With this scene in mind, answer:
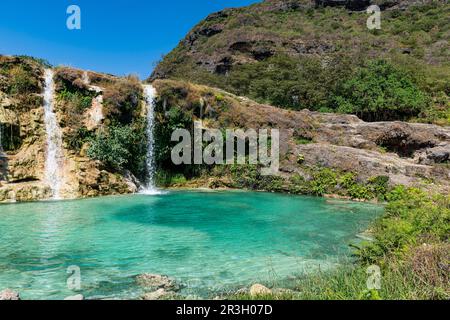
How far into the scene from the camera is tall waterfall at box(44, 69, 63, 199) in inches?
730

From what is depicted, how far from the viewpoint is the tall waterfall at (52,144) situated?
18.6m

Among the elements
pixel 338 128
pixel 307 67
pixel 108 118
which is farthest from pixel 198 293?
pixel 307 67

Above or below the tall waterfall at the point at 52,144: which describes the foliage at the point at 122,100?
above

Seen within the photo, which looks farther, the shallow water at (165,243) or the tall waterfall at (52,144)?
the tall waterfall at (52,144)

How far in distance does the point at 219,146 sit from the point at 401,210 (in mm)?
15836

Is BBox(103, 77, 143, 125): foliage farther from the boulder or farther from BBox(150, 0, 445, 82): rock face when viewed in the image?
BBox(150, 0, 445, 82): rock face

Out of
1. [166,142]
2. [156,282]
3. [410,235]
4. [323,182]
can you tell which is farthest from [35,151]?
[410,235]

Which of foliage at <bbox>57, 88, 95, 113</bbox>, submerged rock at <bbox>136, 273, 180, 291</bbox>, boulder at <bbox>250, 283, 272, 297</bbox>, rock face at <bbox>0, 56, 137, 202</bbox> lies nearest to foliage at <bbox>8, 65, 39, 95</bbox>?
rock face at <bbox>0, 56, 137, 202</bbox>

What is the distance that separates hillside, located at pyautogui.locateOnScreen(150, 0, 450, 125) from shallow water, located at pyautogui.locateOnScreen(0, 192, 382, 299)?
26.5 m

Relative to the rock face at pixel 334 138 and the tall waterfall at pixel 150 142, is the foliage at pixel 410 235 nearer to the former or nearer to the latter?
the rock face at pixel 334 138

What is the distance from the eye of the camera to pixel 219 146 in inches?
995

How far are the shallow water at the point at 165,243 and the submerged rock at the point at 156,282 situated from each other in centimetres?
16

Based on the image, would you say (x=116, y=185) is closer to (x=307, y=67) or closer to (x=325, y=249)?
(x=325, y=249)

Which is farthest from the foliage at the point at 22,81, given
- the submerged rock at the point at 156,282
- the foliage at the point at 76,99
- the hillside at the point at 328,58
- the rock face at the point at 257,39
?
the rock face at the point at 257,39
